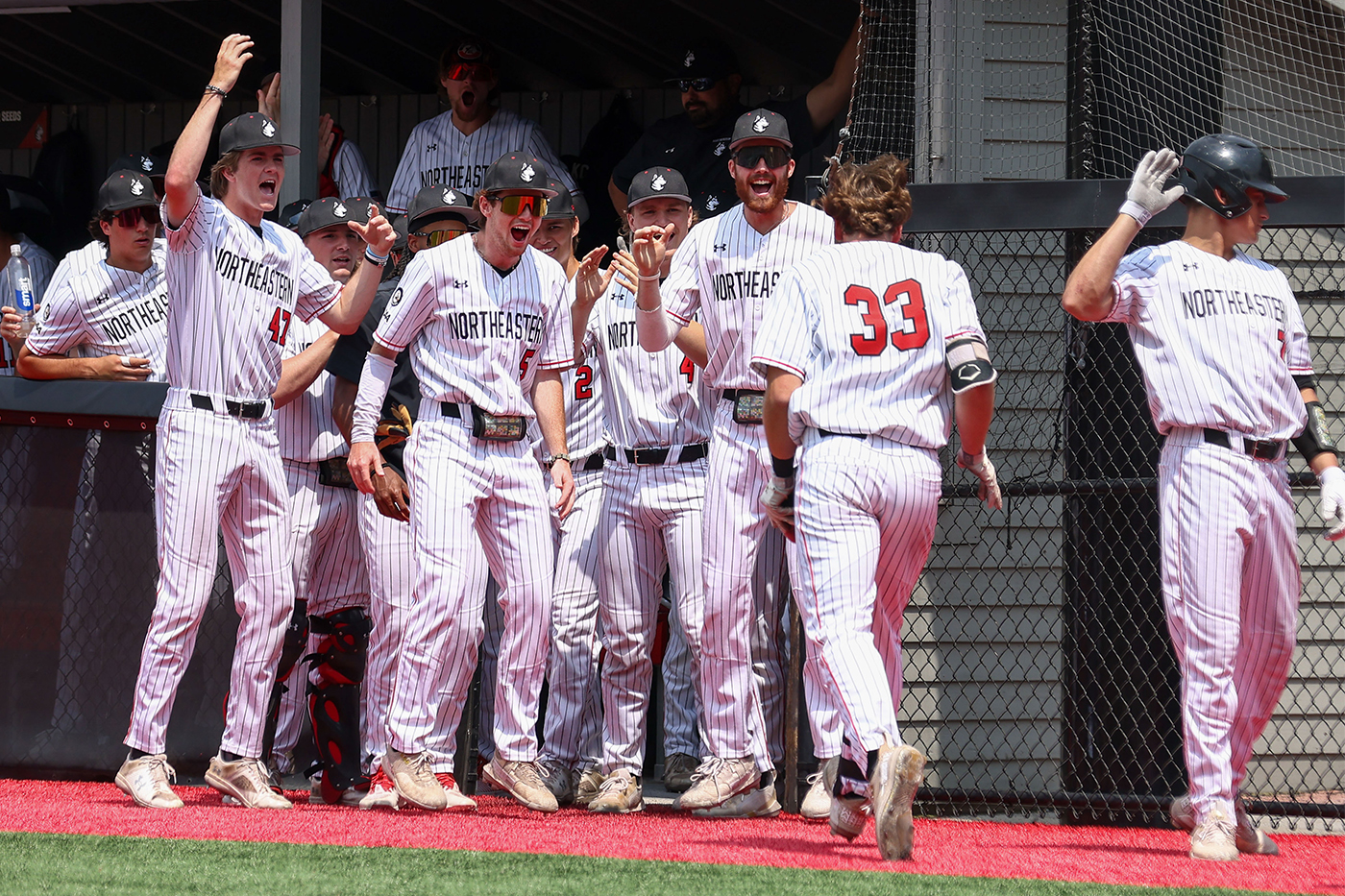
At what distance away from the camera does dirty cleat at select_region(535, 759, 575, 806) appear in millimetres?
5148

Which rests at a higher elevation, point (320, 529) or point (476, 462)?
point (476, 462)

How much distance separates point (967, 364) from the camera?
148 inches

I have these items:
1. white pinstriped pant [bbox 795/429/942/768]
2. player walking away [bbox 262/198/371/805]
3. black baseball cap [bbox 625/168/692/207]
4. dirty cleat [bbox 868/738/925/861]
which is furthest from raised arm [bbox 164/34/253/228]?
dirty cleat [bbox 868/738/925/861]

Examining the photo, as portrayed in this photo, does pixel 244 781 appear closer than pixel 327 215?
Yes

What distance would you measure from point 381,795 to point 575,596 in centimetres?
102

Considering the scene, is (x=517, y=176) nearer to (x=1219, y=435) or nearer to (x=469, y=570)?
(x=469, y=570)

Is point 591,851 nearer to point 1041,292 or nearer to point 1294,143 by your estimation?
point 1041,292

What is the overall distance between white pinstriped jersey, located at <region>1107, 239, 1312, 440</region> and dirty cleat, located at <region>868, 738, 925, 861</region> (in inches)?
52.7

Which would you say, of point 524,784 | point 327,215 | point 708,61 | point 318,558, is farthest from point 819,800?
point 708,61

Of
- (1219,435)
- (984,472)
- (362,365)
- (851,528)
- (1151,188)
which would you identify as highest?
(1151,188)

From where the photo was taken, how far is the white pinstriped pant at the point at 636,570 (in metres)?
5.12

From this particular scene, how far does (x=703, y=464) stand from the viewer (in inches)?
205

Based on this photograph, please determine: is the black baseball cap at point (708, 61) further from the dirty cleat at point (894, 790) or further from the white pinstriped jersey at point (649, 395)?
the dirty cleat at point (894, 790)

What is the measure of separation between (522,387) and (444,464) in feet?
1.32
